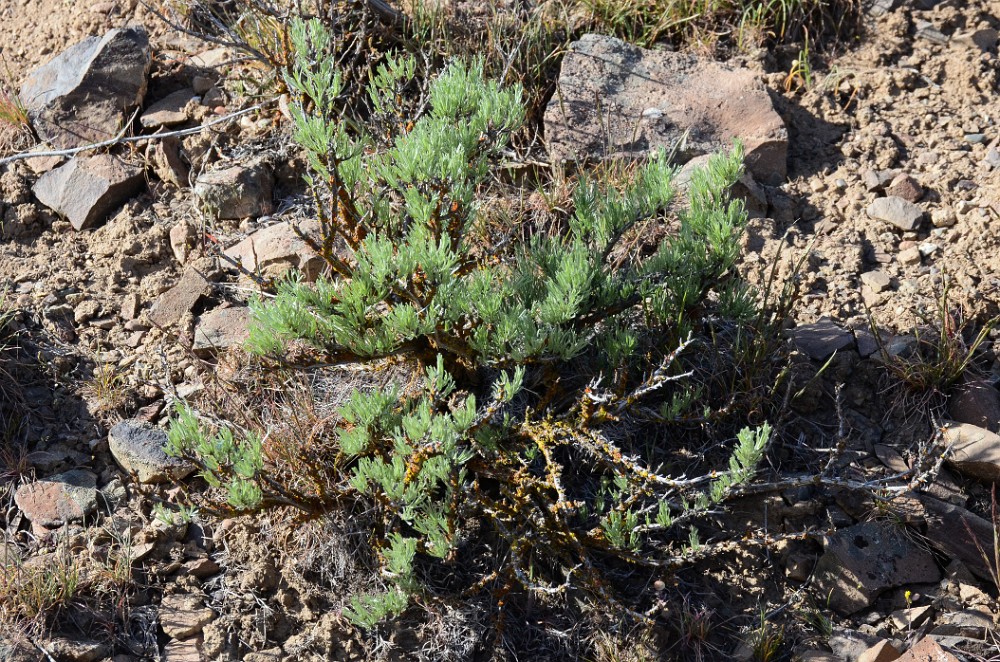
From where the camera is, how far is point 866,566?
10.0ft

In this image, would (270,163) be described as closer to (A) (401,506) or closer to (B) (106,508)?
(B) (106,508)

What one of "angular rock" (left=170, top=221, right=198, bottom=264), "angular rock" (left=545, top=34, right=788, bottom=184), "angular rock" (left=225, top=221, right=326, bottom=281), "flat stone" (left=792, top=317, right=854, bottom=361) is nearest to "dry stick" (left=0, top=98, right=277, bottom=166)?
"angular rock" (left=170, top=221, right=198, bottom=264)

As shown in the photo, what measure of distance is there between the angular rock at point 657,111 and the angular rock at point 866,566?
1.62 meters

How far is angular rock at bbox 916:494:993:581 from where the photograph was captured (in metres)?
3.04

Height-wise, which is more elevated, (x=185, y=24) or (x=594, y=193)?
(x=185, y=24)

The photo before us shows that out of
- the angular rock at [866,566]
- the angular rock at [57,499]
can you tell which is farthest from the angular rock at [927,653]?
the angular rock at [57,499]

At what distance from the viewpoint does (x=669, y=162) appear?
13.2 feet

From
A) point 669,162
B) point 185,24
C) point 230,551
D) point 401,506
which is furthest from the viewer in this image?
point 185,24

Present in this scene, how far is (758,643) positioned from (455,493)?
1.04m

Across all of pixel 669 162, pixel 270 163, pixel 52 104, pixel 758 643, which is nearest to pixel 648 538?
pixel 758 643

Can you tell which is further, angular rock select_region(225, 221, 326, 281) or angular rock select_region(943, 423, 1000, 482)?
angular rock select_region(225, 221, 326, 281)

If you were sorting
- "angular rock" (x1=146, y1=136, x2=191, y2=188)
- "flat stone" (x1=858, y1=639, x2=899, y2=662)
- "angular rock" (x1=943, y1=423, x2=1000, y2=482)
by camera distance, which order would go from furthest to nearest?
"angular rock" (x1=146, y1=136, x2=191, y2=188) → "angular rock" (x1=943, y1=423, x2=1000, y2=482) → "flat stone" (x1=858, y1=639, x2=899, y2=662)

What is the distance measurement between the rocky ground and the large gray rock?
1 centimetres

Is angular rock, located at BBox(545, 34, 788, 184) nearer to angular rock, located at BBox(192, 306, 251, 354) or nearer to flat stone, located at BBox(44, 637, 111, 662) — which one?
angular rock, located at BBox(192, 306, 251, 354)
